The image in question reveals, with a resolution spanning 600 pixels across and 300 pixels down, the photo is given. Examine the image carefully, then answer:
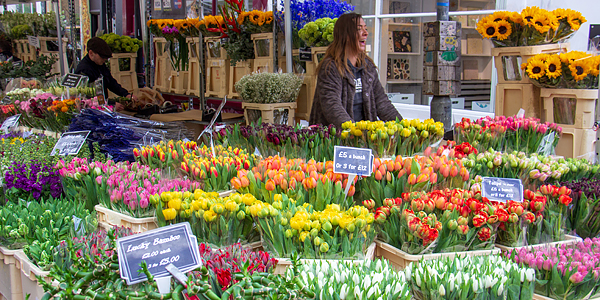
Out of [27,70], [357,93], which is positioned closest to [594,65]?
[357,93]

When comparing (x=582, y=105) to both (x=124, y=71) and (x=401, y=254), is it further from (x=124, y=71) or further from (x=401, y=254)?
(x=124, y=71)

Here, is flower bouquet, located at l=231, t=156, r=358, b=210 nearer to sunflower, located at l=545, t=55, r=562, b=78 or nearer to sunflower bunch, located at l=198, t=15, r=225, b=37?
sunflower, located at l=545, t=55, r=562, b=78

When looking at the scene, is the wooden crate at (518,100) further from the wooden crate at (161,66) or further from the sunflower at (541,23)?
the wooden crate at (161,66)

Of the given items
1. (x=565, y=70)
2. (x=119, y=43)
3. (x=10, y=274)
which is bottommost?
(x=10, y=274)

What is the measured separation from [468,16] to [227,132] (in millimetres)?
3813

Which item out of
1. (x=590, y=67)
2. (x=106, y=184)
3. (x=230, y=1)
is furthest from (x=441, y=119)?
(x=106, y=184)

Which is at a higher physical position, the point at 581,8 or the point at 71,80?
the point at 581,8

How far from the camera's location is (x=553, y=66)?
3.20 m

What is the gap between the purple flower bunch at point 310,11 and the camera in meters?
4.37

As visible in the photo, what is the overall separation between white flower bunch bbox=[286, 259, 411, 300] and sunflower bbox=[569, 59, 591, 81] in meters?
2.45

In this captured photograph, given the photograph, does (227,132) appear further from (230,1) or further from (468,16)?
(468,16)

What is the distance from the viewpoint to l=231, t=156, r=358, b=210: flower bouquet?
1.73 metres

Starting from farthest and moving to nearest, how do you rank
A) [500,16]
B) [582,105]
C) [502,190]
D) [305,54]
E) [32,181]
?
1. [305,54]
2. [500,16]
3. [582,105]
4. [32,181]
5. [502,190]

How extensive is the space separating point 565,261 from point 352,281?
0.64 metres
